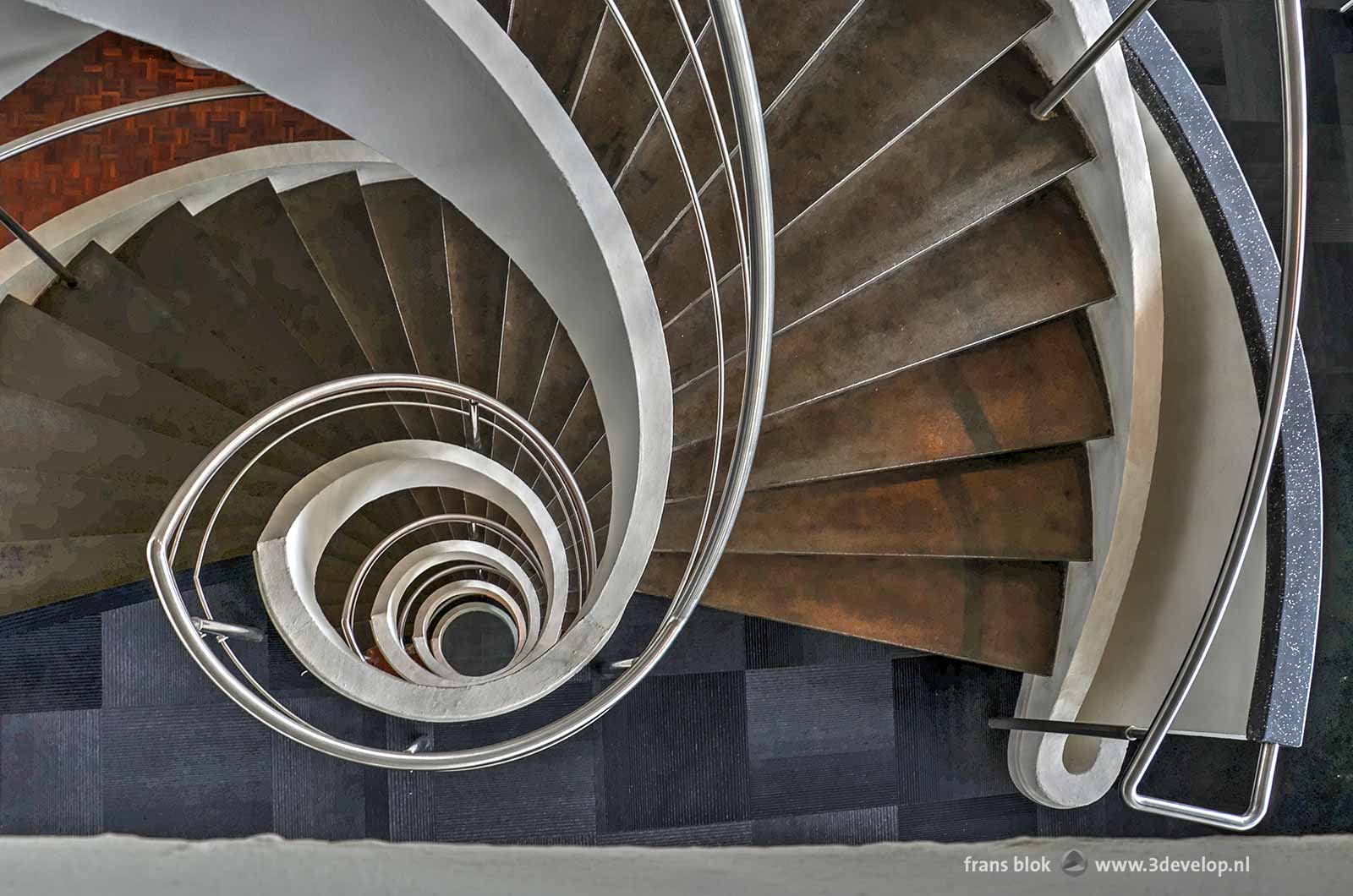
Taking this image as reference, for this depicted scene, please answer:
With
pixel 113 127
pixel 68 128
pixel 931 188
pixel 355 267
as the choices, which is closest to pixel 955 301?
pixel 931 188

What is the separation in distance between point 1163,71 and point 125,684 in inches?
170

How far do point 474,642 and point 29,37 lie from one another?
471 centimetres

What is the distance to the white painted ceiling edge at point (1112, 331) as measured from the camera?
236 centimetres

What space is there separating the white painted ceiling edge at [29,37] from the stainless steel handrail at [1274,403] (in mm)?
3371

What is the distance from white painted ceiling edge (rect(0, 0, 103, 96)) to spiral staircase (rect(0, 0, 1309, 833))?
1.09m

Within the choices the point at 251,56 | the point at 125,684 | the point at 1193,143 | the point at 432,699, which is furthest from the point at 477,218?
the point at 125,684

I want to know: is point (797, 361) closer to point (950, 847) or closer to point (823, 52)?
point (823, 52)

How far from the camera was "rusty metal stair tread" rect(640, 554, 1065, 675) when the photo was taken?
3219 mm

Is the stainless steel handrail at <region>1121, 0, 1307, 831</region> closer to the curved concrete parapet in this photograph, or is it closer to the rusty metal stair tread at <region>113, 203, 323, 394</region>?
the curved concrete parapet

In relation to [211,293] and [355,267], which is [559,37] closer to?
[355,267]

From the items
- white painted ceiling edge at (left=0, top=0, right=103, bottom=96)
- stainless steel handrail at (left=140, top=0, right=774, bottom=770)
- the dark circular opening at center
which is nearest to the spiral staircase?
stainless steel handrail at (left=140, top=0, right=774, bottom=770)

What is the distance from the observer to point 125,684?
3738 millimetres

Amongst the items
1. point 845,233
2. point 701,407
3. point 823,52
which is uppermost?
point 823,52

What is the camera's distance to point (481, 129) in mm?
2514
